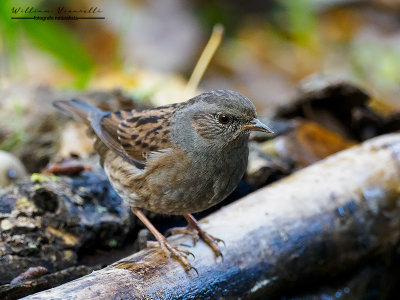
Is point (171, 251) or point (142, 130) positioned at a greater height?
point (142, 130)

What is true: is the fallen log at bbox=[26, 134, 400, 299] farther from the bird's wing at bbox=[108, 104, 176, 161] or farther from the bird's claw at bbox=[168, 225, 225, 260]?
the bird's wing at bbox=[108, 104, 176, 161]

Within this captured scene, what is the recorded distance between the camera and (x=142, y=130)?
13.3ft

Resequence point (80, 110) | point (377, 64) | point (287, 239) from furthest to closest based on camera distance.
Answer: point (377, 64)
point (80, 110)
point (287, 239)

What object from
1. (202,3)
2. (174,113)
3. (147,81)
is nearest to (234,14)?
(202,3)

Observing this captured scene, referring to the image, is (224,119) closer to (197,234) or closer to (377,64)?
(197,234)

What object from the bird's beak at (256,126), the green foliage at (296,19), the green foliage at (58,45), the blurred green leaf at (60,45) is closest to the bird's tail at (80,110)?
the bird's beak at (256,126)

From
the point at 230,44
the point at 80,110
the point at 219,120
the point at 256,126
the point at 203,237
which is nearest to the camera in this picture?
the point at 256,126

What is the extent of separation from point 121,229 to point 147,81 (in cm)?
364

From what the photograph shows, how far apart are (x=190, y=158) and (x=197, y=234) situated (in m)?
0.56

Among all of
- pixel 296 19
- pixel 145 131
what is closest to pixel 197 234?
pixel 145 131

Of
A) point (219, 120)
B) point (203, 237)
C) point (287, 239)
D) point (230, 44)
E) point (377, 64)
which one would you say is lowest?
point (287, 239)

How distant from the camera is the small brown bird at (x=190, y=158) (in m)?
3.54

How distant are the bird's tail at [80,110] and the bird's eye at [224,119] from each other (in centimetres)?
131

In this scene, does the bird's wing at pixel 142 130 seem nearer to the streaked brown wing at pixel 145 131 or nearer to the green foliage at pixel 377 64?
the streaked brown wing at pixel 145 131
